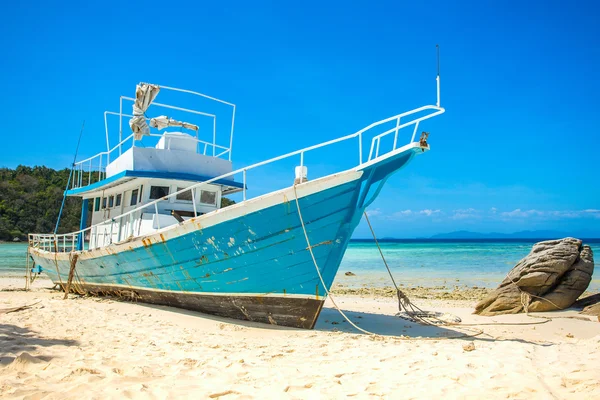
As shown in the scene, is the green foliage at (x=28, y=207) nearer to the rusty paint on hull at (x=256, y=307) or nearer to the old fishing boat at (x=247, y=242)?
the old fishing boat at (x=247, y=242)

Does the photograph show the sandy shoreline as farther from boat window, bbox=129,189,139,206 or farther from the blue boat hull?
boat window, bbox=129,189,139,206

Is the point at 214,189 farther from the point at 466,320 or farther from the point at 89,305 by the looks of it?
the point at 466,320

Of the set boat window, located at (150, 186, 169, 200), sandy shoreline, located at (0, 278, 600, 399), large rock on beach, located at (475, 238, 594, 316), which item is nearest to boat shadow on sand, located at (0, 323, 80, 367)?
sandy shoreline, located at (0, 278, 600, 399)

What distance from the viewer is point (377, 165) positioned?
247 inches

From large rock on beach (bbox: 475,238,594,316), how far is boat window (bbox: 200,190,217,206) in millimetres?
6631

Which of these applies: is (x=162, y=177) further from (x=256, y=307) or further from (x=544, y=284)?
(x=544, y=284)

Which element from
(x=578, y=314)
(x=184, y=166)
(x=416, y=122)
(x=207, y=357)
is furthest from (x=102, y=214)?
(x=578, y=314)

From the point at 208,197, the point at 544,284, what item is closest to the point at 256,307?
the point at 208,197

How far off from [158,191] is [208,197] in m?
1.16

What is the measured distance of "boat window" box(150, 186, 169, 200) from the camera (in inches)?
402

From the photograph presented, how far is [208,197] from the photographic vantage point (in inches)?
418

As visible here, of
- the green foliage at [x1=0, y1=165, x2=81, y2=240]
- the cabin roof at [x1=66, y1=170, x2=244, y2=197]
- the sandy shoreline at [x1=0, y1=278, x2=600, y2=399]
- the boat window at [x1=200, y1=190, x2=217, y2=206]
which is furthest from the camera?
the green foliage at [x1=0, y1=165, x2=81, y2=240]

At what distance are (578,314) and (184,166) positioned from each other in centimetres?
918

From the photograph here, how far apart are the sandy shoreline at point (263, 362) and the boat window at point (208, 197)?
382 centimetres
